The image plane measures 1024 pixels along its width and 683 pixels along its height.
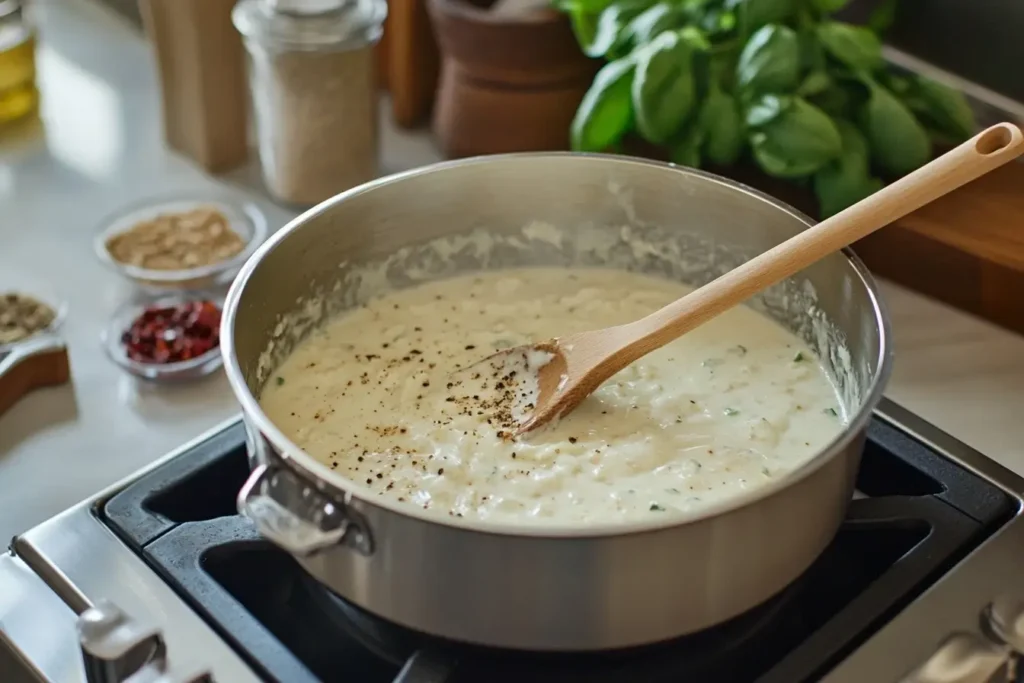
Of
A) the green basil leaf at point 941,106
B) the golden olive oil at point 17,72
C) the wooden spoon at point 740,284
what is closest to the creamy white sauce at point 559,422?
the wooden spoon at point 740,284

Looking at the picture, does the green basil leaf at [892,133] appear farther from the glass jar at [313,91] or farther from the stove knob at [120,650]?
the stove knob at [120,650]

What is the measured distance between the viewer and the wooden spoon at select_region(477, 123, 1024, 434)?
0.65 meters

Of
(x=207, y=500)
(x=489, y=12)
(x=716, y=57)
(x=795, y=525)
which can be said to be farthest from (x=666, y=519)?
(x=489, y=12)

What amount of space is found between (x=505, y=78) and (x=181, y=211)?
313 mm

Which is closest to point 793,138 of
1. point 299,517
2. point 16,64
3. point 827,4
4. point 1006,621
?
point 827,4

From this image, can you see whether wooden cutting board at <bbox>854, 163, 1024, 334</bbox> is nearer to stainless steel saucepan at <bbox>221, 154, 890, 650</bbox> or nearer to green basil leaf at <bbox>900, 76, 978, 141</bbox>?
green basil leaf at <bbox>900, 76, 978, 141</bbox>

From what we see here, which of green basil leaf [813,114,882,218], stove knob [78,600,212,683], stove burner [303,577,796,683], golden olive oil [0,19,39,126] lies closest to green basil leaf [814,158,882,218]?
green basil leaf [813,114,882,218]

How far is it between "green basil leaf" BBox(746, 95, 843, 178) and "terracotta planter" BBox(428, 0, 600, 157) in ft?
0.63

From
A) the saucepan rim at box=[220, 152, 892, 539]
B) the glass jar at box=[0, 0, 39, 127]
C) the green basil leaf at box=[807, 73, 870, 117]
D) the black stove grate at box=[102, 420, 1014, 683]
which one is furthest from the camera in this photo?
the glass jar at box=[0, 0, 39, 127]

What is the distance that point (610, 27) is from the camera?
97 centimetres

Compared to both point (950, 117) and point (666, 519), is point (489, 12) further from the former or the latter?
point (666, 519)

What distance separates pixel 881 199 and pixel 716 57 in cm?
31

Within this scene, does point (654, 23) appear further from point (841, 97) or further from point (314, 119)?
point (314, 119)

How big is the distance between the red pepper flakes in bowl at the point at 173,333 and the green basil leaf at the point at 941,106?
59cm
